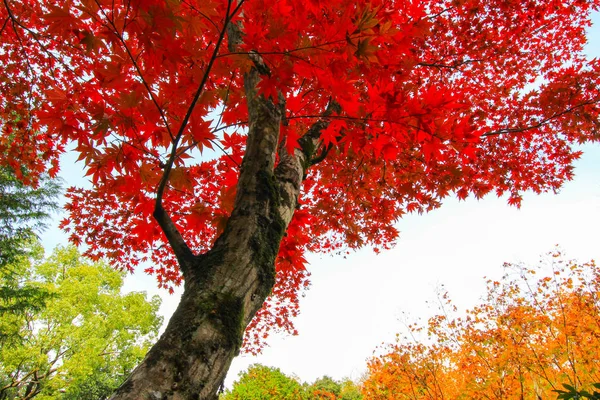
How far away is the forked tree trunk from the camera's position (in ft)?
3.21

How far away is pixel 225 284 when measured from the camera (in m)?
1.28

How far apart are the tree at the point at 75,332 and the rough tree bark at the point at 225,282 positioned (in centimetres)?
1597

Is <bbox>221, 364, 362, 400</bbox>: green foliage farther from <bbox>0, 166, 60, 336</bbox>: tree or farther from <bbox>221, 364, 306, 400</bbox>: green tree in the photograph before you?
<bbox>0, 166, 60, 336</bbox>: tree

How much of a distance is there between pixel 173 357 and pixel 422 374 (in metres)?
8.99

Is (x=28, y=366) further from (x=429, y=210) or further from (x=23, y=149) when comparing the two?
(x=429, y=210)

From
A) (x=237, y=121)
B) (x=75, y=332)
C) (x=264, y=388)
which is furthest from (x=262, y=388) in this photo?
(x=237, y=121)

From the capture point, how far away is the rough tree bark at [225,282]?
98 centimetres

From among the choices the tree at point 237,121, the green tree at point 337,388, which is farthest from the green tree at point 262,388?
the tree at point 237,121

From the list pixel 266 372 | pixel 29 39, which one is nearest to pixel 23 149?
pixel 29 39

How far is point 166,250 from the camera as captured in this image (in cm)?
667

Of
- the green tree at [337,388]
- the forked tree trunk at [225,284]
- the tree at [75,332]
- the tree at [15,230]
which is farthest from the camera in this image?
the green tree at [337,388]

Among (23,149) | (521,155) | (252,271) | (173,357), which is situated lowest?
(173,357)

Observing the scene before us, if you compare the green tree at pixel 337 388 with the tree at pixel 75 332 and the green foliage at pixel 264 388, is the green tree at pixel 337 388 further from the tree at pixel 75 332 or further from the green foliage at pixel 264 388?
the tree at pixel 75 332

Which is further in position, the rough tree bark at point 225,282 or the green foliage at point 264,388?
the green foliage at point 264,388
